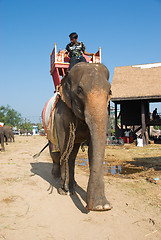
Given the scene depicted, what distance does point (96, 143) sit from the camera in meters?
3.22

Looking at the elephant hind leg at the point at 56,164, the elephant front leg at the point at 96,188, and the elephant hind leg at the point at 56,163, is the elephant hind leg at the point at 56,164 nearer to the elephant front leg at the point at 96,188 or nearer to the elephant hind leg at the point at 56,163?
the elephant hind leg at the point at 56,163

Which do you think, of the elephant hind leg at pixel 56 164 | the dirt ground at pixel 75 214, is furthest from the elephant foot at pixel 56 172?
the dirt ground at pixel 75 214

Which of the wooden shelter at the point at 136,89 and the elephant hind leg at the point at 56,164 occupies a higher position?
the wooden shelter at the point at 136,89

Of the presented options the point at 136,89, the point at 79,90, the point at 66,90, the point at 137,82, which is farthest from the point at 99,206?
the point at 137,82

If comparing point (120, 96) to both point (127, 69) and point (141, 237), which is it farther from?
point (141, 237)

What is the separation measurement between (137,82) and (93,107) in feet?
52.4

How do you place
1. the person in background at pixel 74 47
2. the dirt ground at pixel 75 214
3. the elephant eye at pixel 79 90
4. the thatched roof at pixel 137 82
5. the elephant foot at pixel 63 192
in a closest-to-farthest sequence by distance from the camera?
the dirt ground at pixel 75 214
the elephant eye at pixel 79 90
the elephant foot at pixel 63 192
the person in background at pixel 74 47
the thatched roof at pixel 137 82

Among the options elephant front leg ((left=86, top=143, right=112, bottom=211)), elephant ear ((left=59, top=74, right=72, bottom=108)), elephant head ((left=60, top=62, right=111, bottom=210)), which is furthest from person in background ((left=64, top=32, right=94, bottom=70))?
elephant front leg ((left=86, top=143, right=112, bottom=211))

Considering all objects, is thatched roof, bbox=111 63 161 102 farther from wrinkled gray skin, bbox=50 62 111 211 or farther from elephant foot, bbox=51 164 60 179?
wrinkled gray skin, bbox=50 62 111 211

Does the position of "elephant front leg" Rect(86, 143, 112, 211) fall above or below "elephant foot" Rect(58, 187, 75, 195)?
above

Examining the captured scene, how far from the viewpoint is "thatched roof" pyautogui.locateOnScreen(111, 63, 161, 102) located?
54.7 ft

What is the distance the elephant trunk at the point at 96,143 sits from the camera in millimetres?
3146

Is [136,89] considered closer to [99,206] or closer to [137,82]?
[137,82]

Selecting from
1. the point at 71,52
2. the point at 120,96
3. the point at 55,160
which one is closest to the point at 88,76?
the point at 71,52
